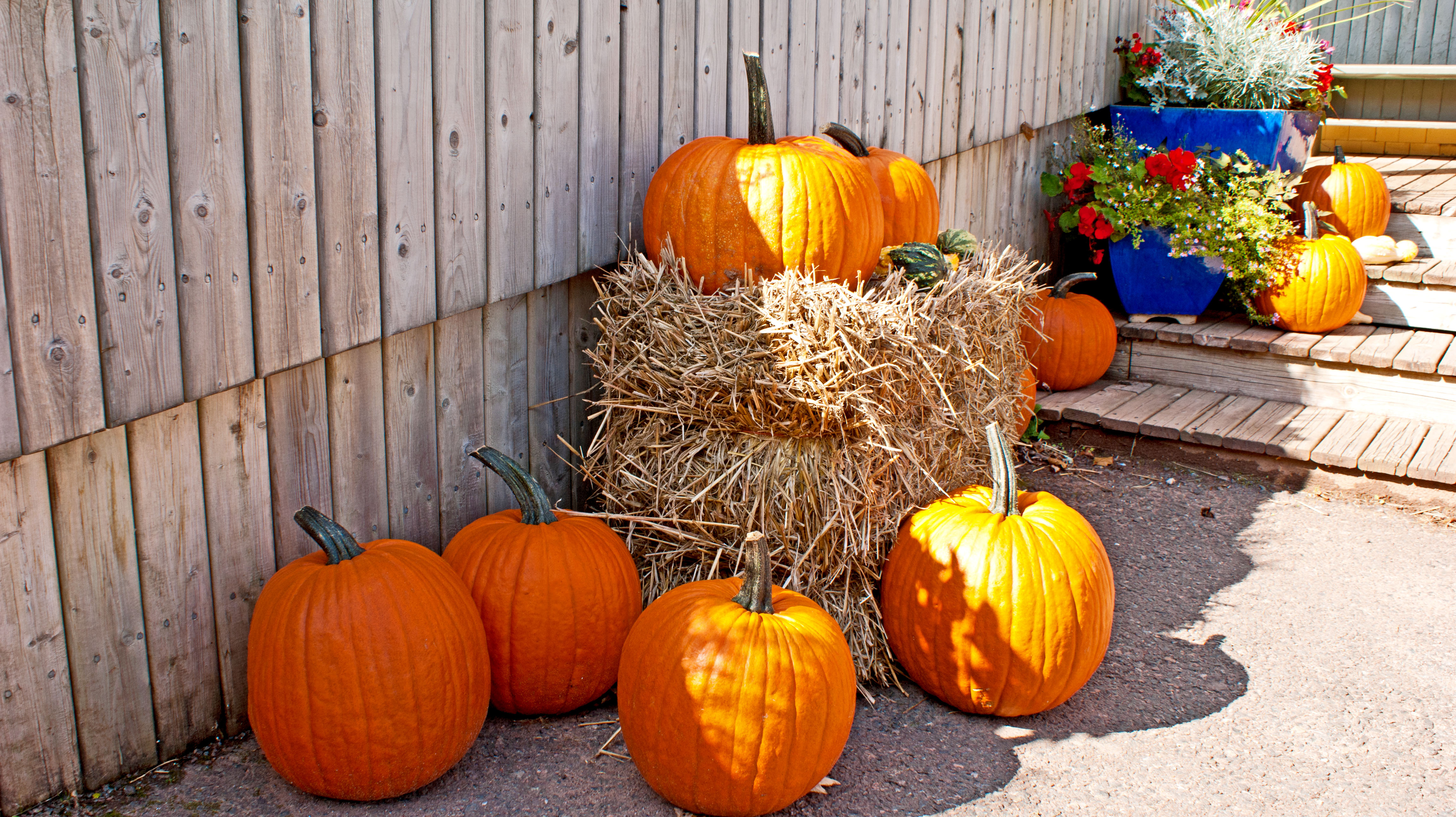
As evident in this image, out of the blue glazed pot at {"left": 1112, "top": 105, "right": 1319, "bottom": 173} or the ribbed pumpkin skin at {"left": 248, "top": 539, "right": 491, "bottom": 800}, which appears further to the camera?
the blue glazed pot at {"left": 1112, "top": 105, "right": 1319, "bottom": 173}

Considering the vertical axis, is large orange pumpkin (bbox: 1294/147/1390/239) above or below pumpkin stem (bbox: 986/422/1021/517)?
above

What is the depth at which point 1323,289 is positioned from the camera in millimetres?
4836

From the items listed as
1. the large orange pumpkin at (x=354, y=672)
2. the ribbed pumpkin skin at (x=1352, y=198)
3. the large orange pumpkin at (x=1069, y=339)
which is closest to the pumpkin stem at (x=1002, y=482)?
the large orange pumpkin at (x=354, y=672)

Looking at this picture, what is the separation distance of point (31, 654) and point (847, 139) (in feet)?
8.27

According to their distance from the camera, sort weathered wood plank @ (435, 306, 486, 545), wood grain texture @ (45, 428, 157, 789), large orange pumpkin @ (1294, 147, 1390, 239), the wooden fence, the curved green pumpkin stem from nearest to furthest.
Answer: the wooden fence, wood grain texture @ (45, 428, 157, 789), weathered wood plank @ (435, 306, 486, 545), the curved green pumpkin stem, large orange pumpkin @ (1294, 147, 1390, 239)

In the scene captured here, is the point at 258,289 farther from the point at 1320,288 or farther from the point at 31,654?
the point at 1320,288

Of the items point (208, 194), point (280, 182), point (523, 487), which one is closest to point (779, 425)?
point (523, 487)

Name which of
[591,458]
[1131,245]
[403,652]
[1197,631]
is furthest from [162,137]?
[1131,245]

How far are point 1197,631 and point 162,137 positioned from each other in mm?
2986

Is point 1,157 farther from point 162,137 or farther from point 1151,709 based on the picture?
point 1151,709

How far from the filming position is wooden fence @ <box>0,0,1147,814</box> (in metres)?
1.91

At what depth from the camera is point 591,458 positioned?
305cm

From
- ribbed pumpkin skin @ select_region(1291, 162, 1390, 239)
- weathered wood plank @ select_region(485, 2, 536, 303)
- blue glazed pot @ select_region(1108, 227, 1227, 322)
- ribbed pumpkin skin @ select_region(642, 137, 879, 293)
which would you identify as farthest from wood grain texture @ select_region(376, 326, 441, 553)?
ribbed pumpkin skin @ select_region(1291, 162, 1390, 239)

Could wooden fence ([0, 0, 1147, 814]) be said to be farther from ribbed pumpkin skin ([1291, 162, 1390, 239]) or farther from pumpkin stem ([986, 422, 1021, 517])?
ribbed pumpkin skin ([1291, 162, 1390, 239])
